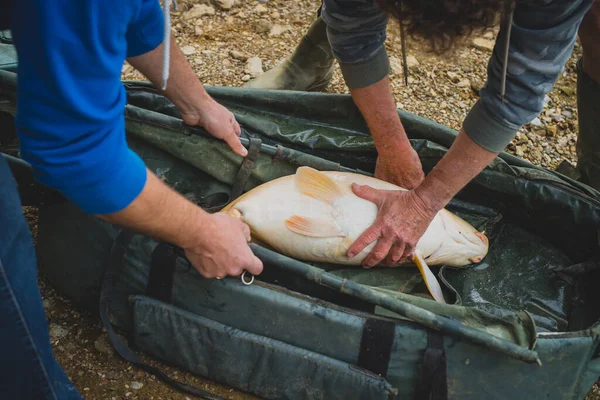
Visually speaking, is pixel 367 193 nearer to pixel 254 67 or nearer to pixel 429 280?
pixel 429 280

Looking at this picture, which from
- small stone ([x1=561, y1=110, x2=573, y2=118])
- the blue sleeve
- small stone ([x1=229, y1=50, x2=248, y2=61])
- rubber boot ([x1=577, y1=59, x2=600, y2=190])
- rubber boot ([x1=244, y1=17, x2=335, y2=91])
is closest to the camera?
the blue sleeve

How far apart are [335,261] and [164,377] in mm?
865

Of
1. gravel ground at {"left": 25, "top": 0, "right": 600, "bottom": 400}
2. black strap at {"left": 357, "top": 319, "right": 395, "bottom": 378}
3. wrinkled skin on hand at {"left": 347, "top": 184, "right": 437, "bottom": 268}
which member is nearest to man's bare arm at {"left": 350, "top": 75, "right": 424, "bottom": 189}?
wrinkled skin on hand at {"left": 347, "top": 184, "right": 437, "bottom": 268}

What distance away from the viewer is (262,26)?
4.31m

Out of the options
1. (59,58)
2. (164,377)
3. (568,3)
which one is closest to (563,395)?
(568,3)

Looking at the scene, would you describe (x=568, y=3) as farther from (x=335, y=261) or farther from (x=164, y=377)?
(x=164, y=377)

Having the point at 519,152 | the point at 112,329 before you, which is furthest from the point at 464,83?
the point at 112,329

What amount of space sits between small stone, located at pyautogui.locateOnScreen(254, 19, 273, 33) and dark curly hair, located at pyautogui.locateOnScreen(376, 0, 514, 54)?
2951mm

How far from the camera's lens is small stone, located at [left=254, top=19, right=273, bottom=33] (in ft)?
14.1

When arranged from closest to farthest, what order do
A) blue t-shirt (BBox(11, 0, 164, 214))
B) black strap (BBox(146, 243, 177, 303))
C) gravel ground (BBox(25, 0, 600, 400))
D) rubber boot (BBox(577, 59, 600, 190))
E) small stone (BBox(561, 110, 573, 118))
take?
blue t-shirt (BBox(11, 0, 164, 214)) < black strap (BBox(146, 243, 177, 303)) < rubber boot (BBox(577, 59, 600, 190)) < gravel ground (BBox(25, 0, 600, 400)) < small stone (BBox(561, 110, 573, 118))

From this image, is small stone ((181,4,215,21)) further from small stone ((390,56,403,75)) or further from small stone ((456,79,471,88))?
small stone ((456,79,471,88))

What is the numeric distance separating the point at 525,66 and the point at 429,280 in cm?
99

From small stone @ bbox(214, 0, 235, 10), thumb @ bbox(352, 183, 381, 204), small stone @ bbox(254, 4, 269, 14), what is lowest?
thumb @ bbox(352, 183, 381, 204)

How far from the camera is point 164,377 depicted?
2178mm
